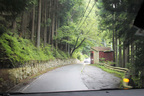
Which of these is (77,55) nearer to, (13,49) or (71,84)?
(13,49)

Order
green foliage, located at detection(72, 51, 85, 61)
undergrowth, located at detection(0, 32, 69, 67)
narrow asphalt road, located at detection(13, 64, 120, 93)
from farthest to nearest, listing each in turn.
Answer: green foliage, located at detection(72, 51, 85, 61), undergrowth, located at detection(0, 32, 69, 67), narrow asphalt road, located at detection(13, 64, 120, 93)

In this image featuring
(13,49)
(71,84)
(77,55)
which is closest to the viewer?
(71,84)

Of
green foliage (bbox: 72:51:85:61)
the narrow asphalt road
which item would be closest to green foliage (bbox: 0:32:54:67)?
the narrow asphalt road

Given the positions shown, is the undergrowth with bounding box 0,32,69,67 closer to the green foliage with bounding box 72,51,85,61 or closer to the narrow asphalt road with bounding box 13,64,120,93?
the narrow asphalt road with bounding box 13,64,120,93

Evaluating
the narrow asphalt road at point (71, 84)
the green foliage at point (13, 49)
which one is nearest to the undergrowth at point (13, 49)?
the green foliage at point (13, 49)

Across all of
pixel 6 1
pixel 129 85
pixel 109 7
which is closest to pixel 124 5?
pixel 109 7

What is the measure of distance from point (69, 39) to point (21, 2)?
1639 cm

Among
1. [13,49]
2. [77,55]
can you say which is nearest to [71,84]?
[13,49]

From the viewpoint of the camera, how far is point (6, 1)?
8.49ft

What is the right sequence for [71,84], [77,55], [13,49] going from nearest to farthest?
1. [71,84]
2. [13,49]
3. [77,55]

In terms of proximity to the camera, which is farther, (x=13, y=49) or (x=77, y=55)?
(x=77, y=55)

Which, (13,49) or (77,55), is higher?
(13,49)

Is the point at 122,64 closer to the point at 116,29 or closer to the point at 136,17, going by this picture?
the point at 116,29

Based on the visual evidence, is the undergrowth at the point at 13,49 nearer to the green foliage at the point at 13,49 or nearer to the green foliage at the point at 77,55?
the green foliage at the point at 13,49
